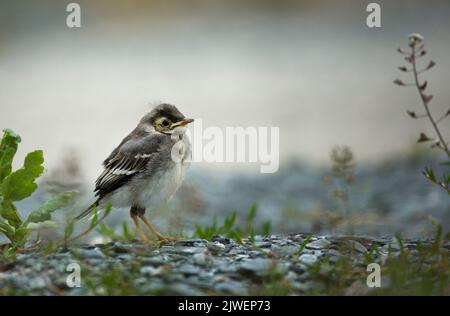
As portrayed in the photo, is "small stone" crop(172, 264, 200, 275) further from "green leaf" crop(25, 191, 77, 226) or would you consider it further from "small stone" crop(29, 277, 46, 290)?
"green leaf" crop(25, 191, 77, 226)

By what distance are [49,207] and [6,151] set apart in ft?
2.30

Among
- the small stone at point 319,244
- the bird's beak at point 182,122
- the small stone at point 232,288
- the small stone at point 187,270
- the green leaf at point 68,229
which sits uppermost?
the bird's beak at point 182,122

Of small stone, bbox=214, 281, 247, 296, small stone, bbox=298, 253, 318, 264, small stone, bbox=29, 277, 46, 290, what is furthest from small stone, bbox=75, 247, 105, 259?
small stone, bbox=298, 253, 318, 264

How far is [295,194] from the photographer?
1344cm

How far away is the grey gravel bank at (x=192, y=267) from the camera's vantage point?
622 cm

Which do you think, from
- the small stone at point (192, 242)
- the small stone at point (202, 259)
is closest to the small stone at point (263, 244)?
the small stone at point (192, 242)

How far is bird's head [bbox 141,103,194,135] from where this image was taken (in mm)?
8836

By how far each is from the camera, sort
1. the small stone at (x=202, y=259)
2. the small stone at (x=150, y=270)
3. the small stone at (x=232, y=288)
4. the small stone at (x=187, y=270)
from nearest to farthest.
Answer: the small stone at (x=232, y=288) → the small stone at (x=150, y=270) → the small stone at (x=187, y=270) → the small stone at (x=202, y=259)

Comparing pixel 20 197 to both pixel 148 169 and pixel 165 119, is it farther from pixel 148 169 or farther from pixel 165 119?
pixel 165 119

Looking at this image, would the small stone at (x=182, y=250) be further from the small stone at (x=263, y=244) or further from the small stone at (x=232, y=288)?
the small stone at (x=232, y=288)

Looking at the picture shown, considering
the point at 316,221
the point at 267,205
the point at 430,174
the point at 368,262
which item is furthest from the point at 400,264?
the point at 267,205

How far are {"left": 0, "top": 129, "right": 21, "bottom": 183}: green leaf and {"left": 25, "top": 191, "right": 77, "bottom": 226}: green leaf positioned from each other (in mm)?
497

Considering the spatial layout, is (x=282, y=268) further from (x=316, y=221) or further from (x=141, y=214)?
(x=316, y=221)
